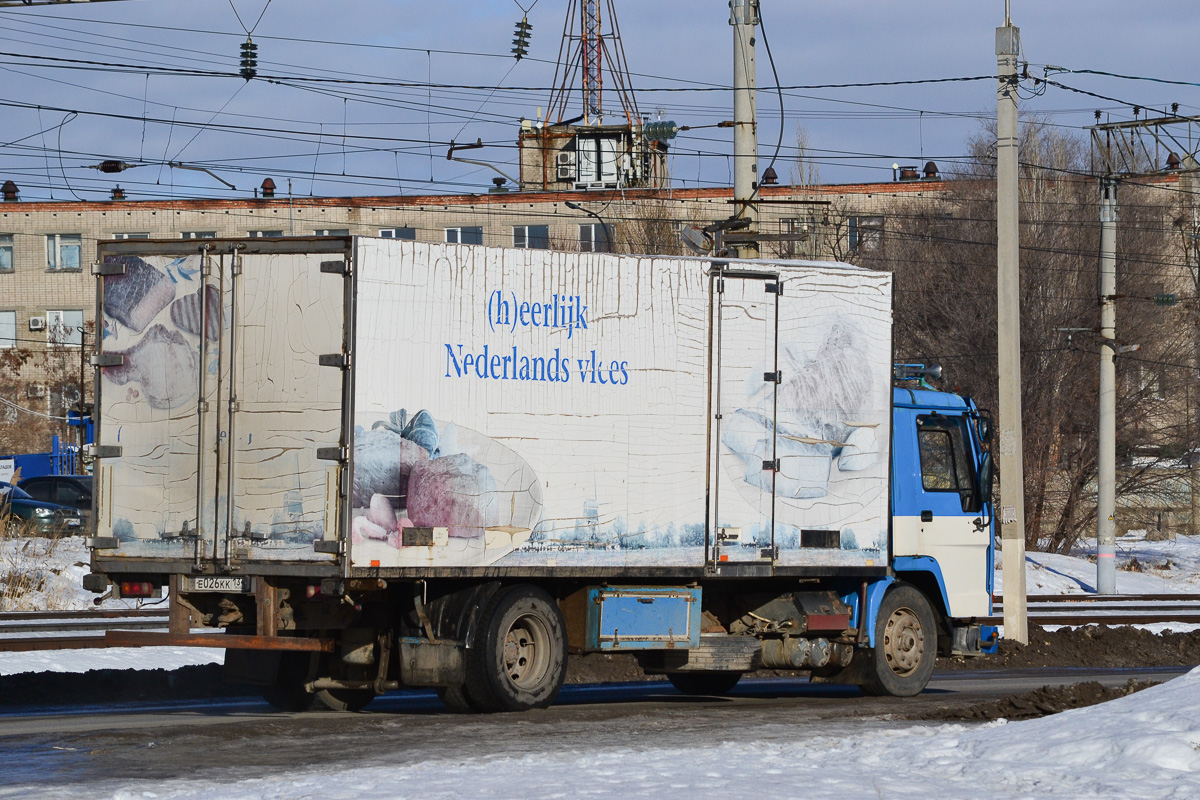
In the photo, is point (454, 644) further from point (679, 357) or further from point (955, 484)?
point (955, 484)

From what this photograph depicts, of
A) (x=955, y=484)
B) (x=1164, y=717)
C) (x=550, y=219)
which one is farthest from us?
(x=550, y=219)

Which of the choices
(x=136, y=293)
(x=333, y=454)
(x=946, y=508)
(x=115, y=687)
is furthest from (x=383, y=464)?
(x=946, y=508)

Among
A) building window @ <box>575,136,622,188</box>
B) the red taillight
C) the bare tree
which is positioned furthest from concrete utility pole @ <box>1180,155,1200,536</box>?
the red taillight

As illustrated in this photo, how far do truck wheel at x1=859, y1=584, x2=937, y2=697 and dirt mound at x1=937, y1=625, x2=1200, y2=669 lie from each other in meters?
4.04

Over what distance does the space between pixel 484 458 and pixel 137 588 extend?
264cm

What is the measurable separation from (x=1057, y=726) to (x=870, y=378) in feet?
15.0

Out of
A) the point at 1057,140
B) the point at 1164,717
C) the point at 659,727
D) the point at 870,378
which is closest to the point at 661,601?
the point at 659,727

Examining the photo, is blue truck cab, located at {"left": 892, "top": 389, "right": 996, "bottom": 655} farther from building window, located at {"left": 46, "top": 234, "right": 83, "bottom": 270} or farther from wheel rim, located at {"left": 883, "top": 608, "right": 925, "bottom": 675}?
building window, located at {"left": 46, "top": 234, "right": 83, "bottom": 270}

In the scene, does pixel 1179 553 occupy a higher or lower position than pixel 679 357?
lower

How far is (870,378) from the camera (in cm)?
1312

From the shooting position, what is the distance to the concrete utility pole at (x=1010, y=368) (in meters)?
18.9

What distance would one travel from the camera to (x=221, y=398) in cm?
1091

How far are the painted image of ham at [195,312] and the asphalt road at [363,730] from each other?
271cm

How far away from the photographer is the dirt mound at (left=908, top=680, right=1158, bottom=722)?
417 inches
